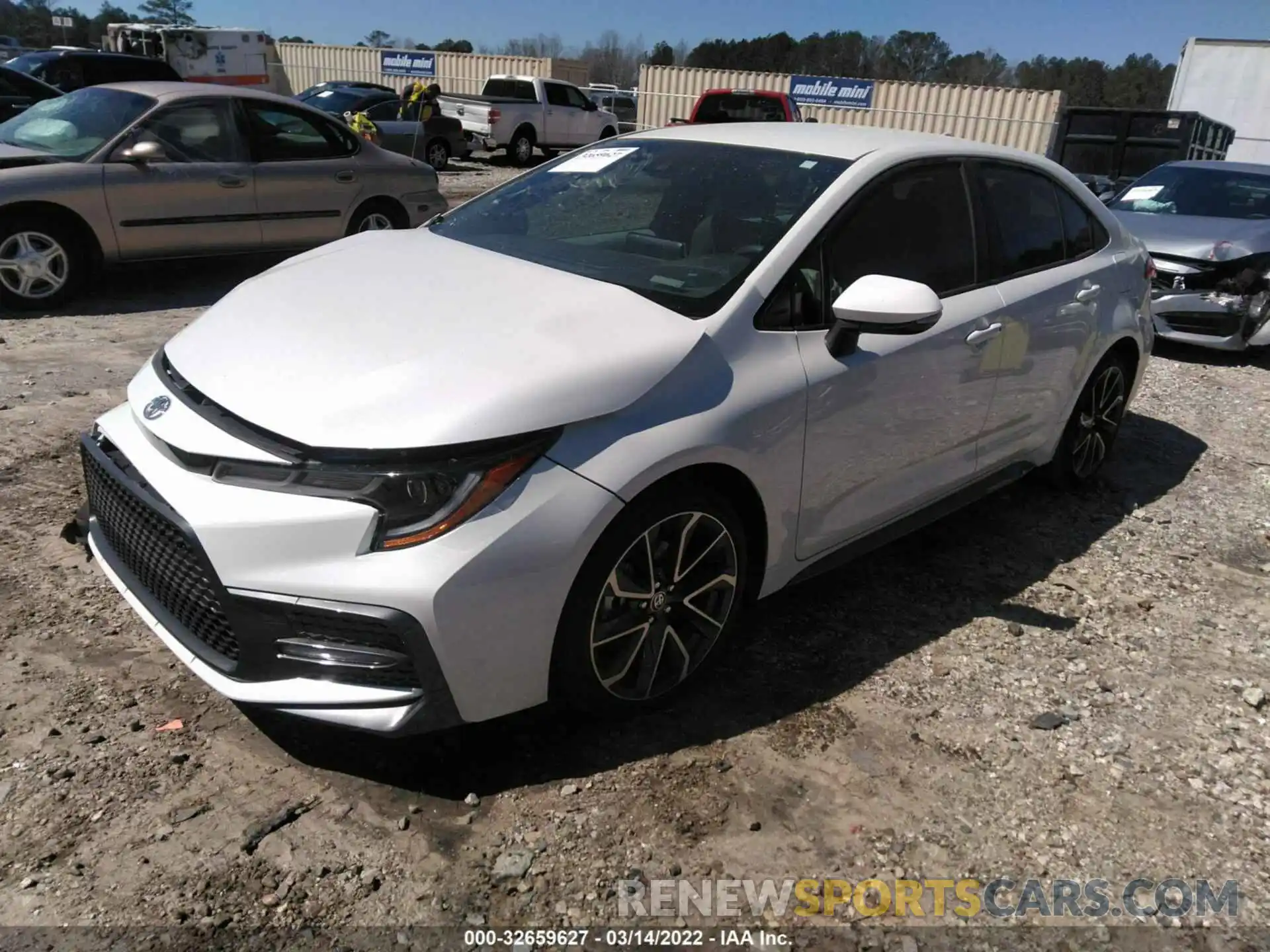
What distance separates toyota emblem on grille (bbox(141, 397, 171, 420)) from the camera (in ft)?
8.71

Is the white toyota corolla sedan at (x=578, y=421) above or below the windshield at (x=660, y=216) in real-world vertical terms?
below

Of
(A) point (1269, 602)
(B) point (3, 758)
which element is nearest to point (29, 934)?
(B) point (3, 758)

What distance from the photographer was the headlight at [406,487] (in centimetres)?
229

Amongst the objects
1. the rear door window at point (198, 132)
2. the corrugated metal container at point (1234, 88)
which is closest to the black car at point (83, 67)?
the rear door window at point (198, 132)

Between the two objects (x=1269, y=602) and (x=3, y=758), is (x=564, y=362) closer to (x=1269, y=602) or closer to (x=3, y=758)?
(x=3, y=758)

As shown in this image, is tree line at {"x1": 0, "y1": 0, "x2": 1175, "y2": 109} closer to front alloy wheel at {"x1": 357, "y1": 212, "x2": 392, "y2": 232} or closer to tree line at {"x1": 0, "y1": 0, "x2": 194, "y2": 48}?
tree line at {"x1": 0, "y1": 0, "x2": 194, "y2": 48}

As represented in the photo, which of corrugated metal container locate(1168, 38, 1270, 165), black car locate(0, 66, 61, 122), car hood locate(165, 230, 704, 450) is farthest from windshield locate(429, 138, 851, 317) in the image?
corrugated metal container locate(1168, 38, 1270, 165)

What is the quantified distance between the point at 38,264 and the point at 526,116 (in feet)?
53.7

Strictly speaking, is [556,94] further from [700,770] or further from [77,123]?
[700,770]

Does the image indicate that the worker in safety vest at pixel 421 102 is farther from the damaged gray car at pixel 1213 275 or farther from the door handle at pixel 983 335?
the door handle at pixel 983 335

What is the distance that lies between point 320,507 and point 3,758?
120 centimetres

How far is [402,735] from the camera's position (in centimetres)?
239

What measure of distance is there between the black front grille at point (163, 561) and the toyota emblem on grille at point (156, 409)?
0.14 metres

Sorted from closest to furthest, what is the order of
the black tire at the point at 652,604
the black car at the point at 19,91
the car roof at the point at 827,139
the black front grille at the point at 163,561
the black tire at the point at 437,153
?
1. the black front grille at the point at 163,561
2. the black tire at the point at 652,604
3. the car roof at the point at 827,139
4. the black car at the point at 19,91
5. the black tire at the point at 437,153
